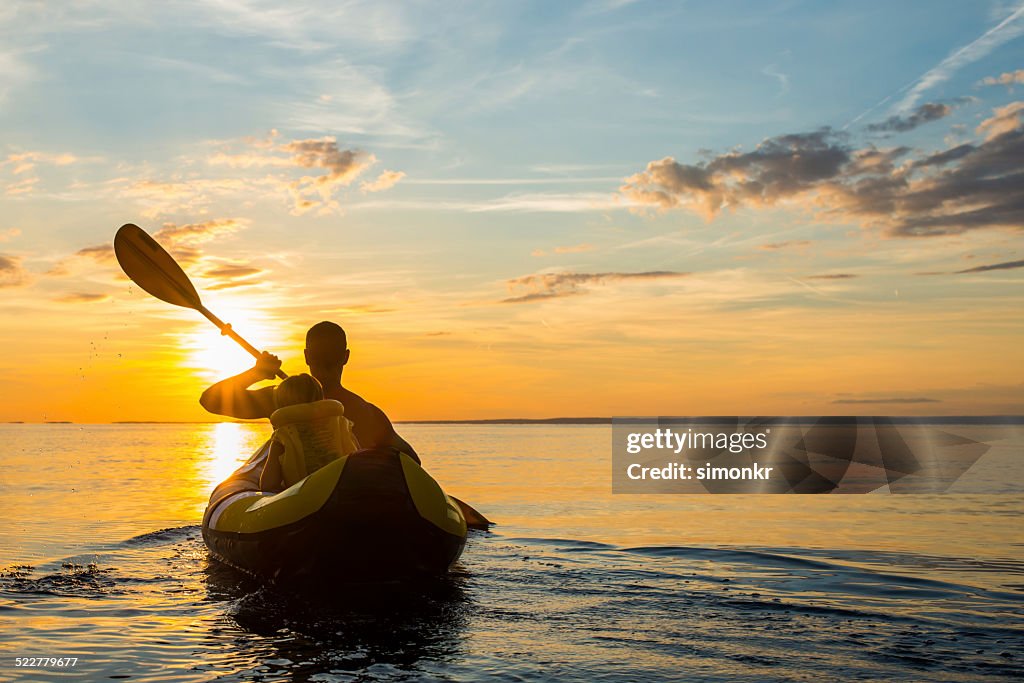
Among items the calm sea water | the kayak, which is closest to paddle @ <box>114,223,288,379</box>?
the calm sea water

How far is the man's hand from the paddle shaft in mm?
220

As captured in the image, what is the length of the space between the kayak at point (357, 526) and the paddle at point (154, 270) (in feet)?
12.5

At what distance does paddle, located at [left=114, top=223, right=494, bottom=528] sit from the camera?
10766mm

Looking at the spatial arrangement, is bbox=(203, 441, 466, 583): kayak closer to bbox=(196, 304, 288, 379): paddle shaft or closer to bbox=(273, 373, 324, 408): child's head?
bbox=(273, 373, 324, 408): child's head

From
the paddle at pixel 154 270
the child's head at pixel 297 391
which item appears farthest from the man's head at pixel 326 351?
the paddle at pixel 154 270

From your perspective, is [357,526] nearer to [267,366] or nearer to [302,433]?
[302,433]

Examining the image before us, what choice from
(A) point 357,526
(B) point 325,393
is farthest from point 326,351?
(A) point 357,526

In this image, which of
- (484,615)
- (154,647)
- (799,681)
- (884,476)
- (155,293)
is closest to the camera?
(799,681)

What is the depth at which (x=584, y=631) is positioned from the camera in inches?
226

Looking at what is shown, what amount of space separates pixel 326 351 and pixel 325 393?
0.45 metres

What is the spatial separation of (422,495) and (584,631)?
185 centimetres

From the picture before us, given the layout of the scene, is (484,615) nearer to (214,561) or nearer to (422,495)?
(422,495)

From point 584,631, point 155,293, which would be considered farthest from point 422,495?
point 155,293

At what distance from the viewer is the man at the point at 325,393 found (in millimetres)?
8062
